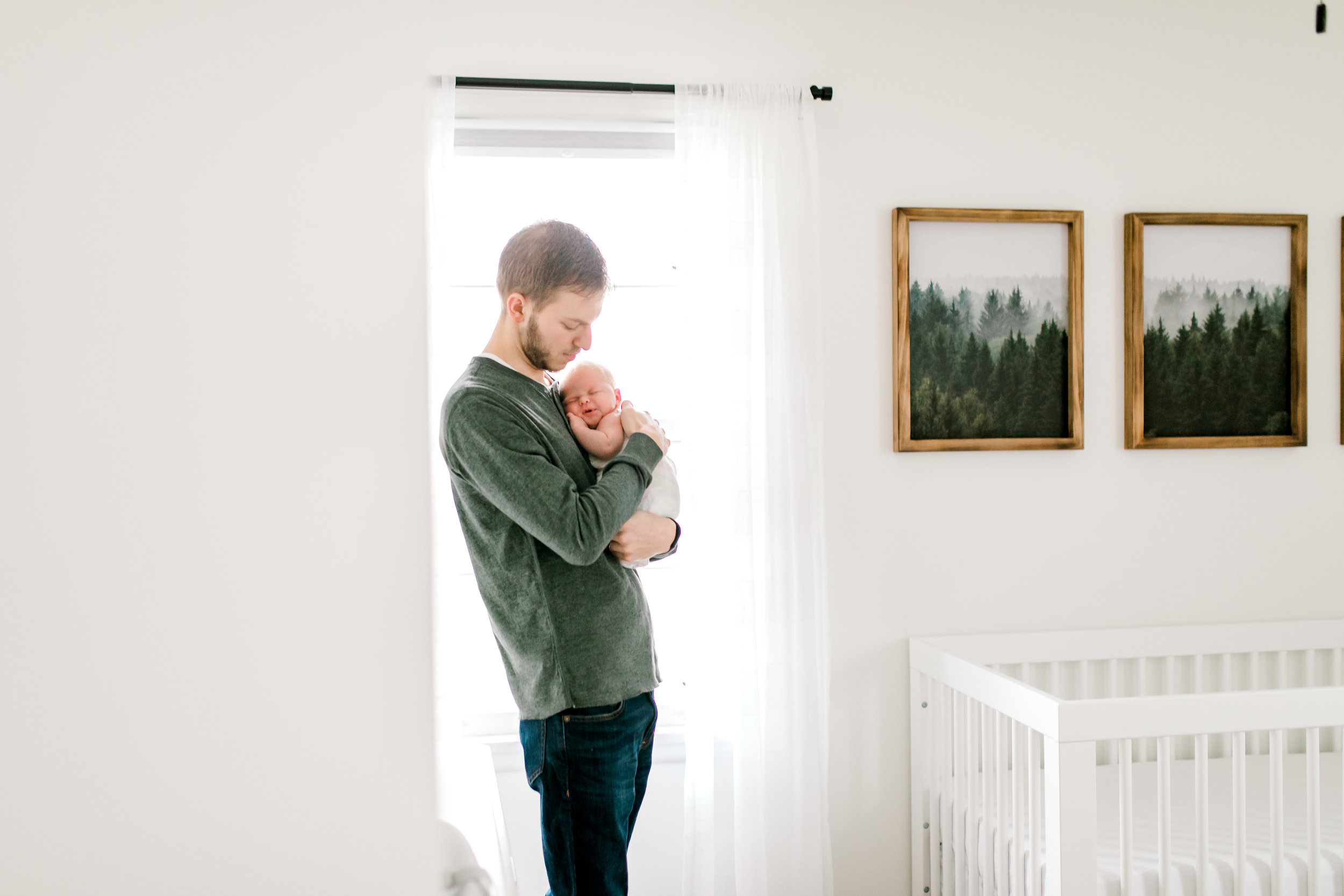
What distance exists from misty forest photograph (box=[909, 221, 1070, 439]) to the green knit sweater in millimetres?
969

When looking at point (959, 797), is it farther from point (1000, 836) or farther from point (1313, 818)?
point (1313, 818)

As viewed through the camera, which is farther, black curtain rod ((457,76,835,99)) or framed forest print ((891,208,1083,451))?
framed forest print ((891,208,1083,451))

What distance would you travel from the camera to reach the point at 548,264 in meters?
1.20

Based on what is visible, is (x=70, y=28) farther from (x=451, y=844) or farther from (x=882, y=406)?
(x=882, y=406)

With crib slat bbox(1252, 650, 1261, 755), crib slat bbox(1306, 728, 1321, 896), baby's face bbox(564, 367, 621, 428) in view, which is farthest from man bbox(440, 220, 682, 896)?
crib slat bbox(1252, 650, 1261, 755)

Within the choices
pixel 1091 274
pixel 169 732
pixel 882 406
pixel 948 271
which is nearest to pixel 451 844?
pixel 169 732

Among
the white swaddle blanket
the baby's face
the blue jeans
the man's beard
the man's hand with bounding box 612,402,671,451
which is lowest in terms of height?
the blue jeans

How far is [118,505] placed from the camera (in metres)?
0.08

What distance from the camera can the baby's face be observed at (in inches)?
53.7

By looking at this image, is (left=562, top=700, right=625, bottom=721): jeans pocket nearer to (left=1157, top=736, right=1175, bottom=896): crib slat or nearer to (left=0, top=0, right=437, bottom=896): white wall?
(left=1157, top=736, right=1175, bottom=896): crib slat

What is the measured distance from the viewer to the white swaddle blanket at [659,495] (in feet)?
4.25

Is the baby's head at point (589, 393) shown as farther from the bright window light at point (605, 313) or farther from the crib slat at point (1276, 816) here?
the crib slat at point (1276, 816)

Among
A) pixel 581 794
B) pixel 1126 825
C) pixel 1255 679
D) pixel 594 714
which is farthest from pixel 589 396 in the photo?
pixel 1255 679

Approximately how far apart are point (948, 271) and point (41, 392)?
6.58 feet
